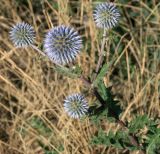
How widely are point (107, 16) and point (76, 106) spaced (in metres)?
0.50

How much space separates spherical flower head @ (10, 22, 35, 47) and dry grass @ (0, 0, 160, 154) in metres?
0.38

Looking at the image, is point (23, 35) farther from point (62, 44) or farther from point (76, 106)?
point (76, 106)

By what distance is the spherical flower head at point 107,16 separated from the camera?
1.99 m

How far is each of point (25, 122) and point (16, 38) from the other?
32.3 inches

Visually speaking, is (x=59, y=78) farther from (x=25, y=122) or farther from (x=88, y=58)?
(x=25, y=122)

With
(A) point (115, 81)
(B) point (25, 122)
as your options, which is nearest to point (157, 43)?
(A) point (115, 81)

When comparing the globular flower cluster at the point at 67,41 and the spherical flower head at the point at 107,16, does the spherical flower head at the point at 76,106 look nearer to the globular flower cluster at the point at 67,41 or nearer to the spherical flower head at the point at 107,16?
the globular flower cluster at the point at 67,41

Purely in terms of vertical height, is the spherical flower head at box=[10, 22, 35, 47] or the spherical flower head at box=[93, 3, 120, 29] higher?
the spherical flower head at box=[93, 3, 120, 29]

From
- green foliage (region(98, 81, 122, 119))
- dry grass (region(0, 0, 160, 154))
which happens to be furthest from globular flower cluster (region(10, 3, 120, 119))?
dry grass (region(0, 0, 160, 154))

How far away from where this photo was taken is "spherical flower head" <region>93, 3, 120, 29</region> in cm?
199

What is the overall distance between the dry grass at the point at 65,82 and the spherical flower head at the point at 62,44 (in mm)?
553

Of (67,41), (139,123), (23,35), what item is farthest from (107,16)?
(139,123)

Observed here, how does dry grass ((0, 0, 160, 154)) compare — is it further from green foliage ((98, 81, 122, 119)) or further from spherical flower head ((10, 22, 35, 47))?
green foliage ((98, 81, 122, 119))

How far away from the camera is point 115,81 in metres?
3.13
